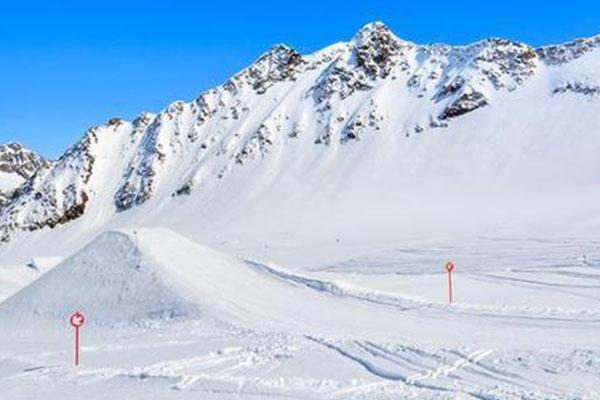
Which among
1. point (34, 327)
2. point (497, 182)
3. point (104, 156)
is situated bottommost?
point (34, 327)

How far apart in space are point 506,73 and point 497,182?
96.5ft

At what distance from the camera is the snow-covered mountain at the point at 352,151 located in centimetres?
8956

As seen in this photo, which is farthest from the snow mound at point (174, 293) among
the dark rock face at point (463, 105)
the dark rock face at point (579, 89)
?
the dark rock face at point (579, 89)

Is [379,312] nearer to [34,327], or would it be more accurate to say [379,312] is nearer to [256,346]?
[256,346]

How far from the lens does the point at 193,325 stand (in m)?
24.3

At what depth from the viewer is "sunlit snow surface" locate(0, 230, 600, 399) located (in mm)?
15344

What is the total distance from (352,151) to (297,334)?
90.8 meters

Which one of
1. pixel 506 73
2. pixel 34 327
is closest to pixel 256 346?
pixel 34 327

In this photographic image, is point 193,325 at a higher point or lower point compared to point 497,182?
lower

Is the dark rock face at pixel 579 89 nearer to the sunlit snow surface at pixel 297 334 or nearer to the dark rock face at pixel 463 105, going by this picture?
the dark rock face at pixel 463 105

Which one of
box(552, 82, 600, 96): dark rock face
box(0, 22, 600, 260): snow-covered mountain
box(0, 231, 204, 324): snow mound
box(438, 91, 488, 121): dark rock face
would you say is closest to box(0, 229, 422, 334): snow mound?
box(0, 231, 204, 324): snow mound

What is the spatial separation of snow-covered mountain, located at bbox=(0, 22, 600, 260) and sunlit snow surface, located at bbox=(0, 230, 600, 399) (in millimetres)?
44328

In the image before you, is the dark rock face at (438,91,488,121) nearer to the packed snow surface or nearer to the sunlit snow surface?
the packed snow surface

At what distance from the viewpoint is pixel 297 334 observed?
2102cm
